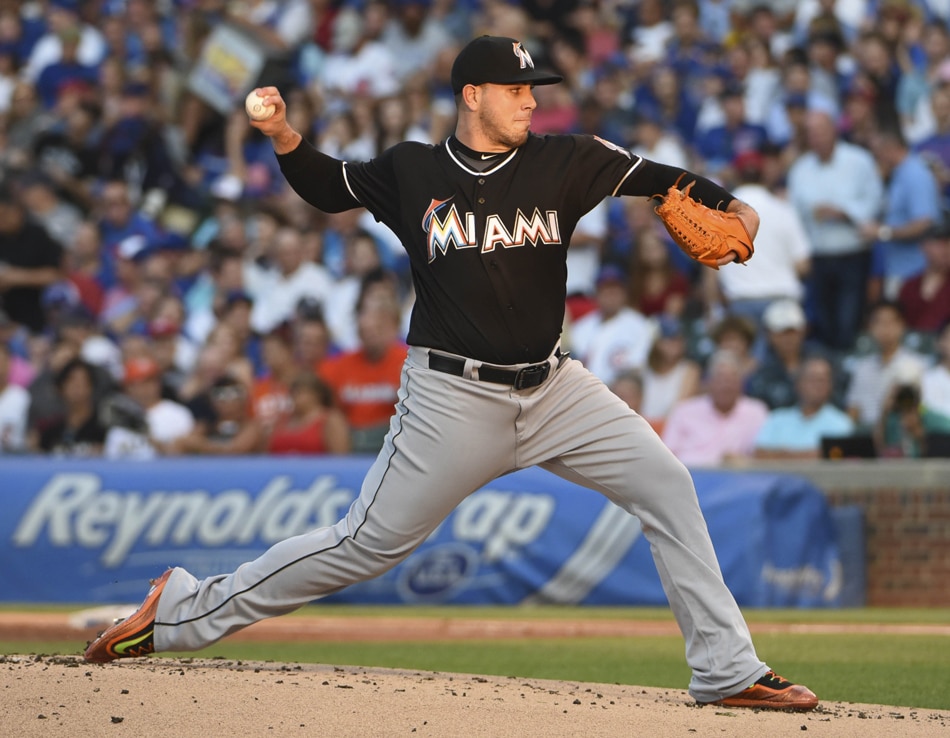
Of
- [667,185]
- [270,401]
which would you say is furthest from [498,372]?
[270,401]

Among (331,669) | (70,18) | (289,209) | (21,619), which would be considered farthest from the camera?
(70,18)

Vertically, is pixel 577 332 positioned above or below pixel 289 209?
below

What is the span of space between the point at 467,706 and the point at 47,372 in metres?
9.43

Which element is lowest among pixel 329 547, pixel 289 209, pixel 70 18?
pixel 329 547

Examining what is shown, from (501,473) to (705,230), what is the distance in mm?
1093

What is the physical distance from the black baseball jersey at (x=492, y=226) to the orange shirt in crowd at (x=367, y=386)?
20.8ft

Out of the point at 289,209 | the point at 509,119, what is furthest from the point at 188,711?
the point at 289,209

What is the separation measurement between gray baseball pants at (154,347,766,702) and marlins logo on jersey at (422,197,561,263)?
1.29 ft

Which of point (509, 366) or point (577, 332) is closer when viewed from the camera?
point (509, 366)

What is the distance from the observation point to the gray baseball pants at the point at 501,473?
531 cm

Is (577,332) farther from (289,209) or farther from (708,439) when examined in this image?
(289,209)

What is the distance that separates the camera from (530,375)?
5336 mm

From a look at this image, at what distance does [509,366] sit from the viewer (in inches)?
209

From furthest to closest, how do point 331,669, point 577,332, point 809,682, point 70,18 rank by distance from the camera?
point 70,18, point 577,332, point 809,682, point 331,669
